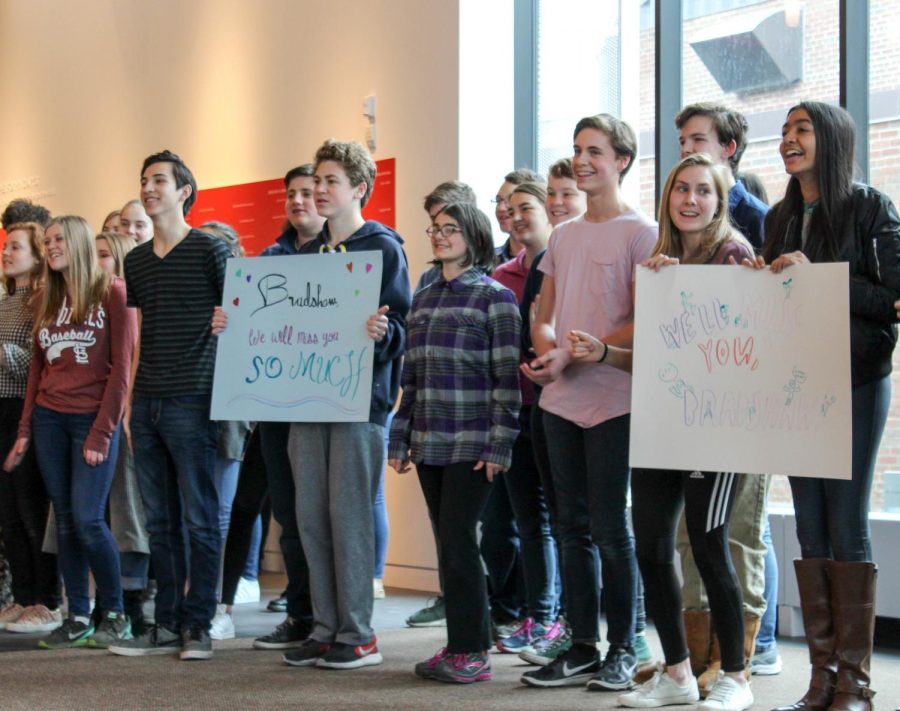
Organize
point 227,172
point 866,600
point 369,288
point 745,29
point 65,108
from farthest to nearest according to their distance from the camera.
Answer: point 65,108 < point 227,172 < point 745,29 < point 369,288 < point 866,600

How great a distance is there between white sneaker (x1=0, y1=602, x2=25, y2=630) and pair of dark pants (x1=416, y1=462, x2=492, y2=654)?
6.16 feet

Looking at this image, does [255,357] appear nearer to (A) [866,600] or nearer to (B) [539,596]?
(B) [539,596]

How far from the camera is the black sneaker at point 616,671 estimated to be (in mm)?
3137

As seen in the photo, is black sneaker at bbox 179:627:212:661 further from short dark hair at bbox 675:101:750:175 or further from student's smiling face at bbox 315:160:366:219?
short dark hair at bbox 675:101:750:175

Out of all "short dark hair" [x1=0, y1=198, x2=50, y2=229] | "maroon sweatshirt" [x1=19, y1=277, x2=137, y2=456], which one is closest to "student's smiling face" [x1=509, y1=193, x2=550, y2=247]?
"maroon sweatshirt" [x1=19, y1=277, x2=137, y2=456]

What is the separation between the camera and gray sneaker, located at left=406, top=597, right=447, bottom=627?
437 cm

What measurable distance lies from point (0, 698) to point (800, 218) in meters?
2.40

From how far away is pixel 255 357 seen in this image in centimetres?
362

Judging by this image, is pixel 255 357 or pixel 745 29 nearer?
pixel 255 357

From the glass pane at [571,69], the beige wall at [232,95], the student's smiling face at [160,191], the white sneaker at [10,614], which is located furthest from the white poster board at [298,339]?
the glass pane at [571,69]

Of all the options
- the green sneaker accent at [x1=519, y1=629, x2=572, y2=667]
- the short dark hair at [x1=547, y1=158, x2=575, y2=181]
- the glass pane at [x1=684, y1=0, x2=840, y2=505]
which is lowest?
the green sneaker accent at [x1=519, y1=629, x2=572, y2=667]

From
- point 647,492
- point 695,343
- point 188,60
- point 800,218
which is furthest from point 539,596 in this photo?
point 188,60

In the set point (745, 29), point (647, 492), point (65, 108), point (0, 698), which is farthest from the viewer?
point (65, 108)

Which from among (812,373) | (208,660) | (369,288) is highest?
(369,288)
